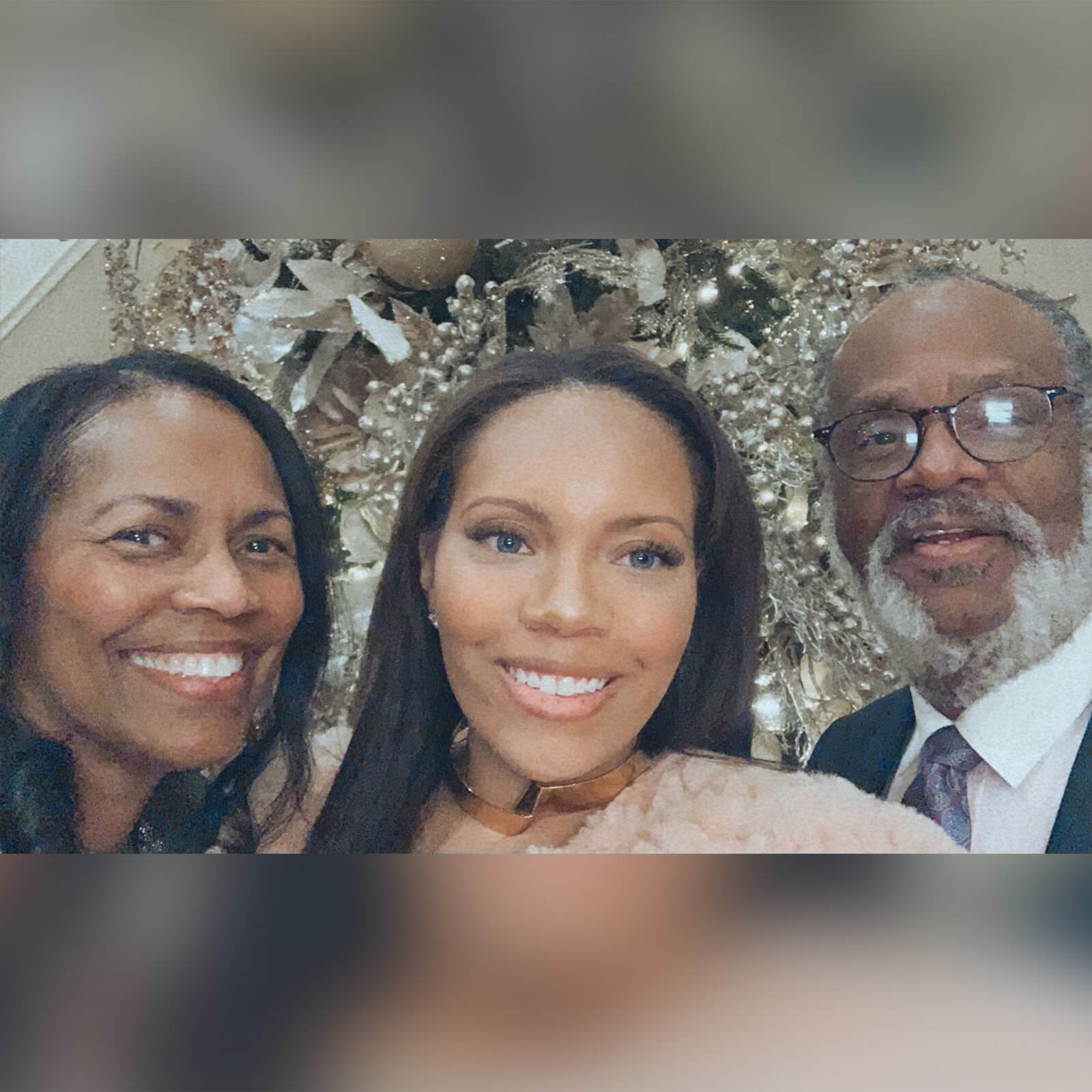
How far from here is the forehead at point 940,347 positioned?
1.73m

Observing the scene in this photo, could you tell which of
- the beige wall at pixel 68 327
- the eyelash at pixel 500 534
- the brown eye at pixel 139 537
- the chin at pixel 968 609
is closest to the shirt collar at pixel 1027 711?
the chin at pixel 968 609

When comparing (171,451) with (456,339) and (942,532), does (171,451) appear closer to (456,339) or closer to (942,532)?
(456,339)

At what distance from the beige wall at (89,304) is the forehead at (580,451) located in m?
0.64

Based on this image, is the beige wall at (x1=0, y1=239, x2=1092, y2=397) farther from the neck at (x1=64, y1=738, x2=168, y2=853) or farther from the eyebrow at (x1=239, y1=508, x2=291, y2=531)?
the neck at (x1=64, y1=738, x2=168, y2=853)

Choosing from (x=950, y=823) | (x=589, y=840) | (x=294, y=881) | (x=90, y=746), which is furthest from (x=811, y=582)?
(x=90, y=746)

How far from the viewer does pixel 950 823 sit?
1731mm

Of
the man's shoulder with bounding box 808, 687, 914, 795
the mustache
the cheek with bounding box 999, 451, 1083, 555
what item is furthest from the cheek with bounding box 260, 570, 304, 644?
the cheek with bounding box 999, 451, 1083, 555

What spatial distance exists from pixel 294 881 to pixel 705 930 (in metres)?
0.71

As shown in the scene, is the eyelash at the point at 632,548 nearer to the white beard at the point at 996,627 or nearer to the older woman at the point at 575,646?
the older woman at the point at 575,646

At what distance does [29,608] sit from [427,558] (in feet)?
2.19

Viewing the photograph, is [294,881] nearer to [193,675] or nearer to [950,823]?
[193,675]

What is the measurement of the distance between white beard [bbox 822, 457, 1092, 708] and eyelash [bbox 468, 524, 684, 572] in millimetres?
277

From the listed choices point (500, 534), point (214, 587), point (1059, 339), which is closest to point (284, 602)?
point (214, 587)

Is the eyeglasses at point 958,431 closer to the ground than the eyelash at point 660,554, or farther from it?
farther from it
